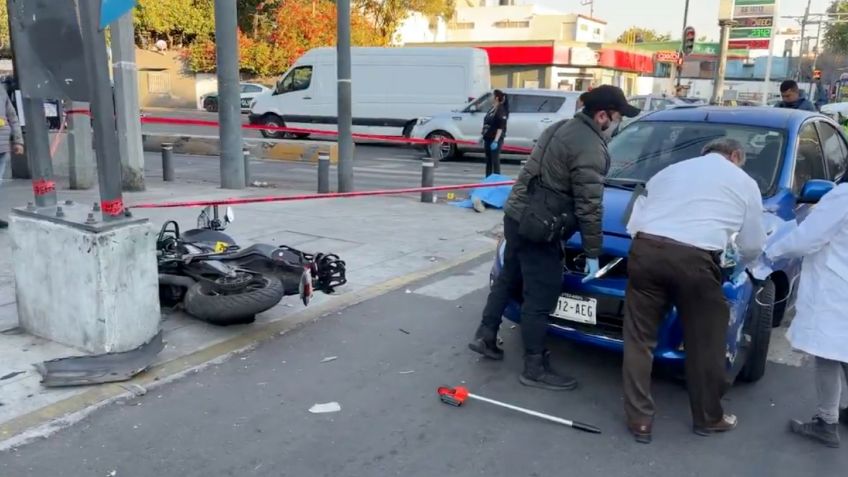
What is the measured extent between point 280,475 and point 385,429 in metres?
0.68

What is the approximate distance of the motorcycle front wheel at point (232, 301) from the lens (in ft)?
16.0

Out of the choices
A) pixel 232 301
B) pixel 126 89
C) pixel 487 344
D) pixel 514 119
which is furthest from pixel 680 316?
pixel 514 119

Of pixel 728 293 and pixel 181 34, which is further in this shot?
pixel 181 34

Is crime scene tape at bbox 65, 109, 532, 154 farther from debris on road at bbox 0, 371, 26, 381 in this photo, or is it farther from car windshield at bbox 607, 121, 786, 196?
debris on road at bbox 0, 371, 26, 381

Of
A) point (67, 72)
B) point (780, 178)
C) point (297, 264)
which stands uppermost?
point (67, 72)

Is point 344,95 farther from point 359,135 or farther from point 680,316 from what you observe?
point 359,135

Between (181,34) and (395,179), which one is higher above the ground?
(181,34)

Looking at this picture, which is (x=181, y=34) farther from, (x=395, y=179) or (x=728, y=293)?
(x=728, y=293)

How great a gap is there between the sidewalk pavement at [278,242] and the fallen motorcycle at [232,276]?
241 mm

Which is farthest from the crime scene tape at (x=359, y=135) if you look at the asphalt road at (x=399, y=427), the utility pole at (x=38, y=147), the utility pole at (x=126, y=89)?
the asphalt road at (x=399, y=427)

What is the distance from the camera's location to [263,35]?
42125 mm

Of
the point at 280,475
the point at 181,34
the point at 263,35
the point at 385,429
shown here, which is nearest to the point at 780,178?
the point at 385,429

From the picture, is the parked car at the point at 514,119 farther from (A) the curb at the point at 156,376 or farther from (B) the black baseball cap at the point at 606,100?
(B) the black baseball cap at the point at 606,100

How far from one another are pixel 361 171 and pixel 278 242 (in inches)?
301
